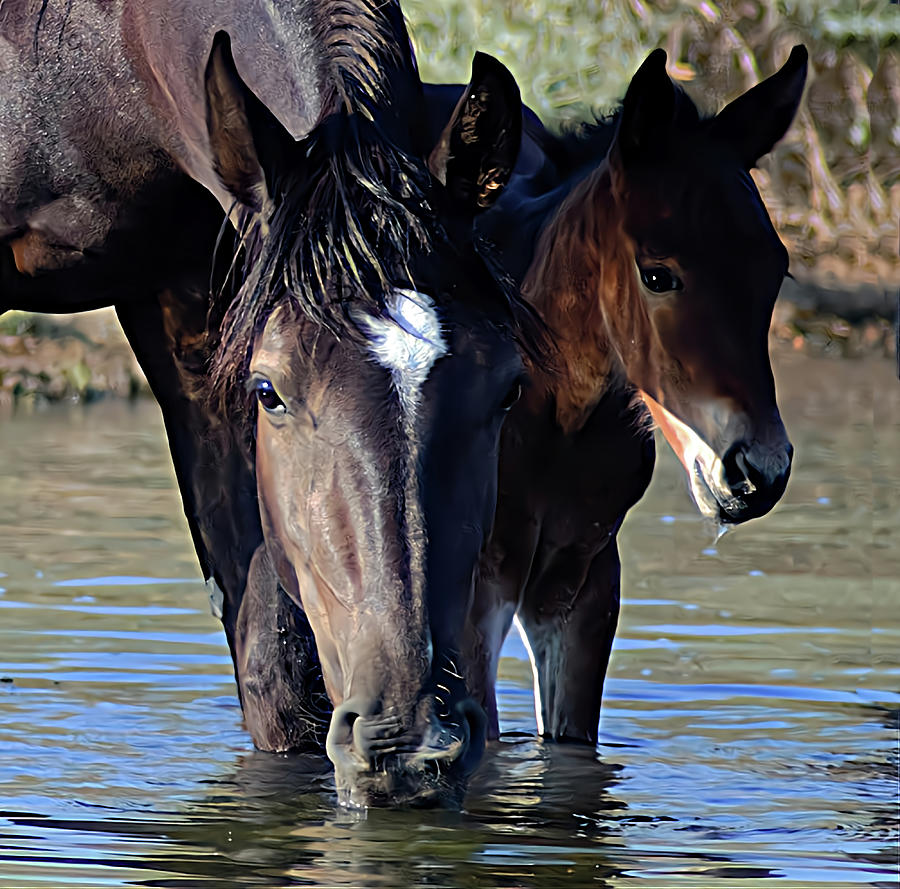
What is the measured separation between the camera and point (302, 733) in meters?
5.23

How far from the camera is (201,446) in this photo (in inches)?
217

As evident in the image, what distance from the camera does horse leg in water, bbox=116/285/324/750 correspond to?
545 cm

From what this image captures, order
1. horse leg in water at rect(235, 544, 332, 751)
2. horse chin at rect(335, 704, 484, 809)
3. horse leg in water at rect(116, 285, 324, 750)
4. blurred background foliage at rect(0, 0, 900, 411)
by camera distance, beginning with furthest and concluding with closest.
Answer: blurred background foliage at rect(0, 0, 900, 411) → horse leg in water at rect(116, 285, 324, 750) → horse leg in water at rect(235, 544, 332, 751) → horse chin at rect(335, 704, 484, 809)

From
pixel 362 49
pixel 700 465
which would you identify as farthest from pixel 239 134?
pixel 700 465

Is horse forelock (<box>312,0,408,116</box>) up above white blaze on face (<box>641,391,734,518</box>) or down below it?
above

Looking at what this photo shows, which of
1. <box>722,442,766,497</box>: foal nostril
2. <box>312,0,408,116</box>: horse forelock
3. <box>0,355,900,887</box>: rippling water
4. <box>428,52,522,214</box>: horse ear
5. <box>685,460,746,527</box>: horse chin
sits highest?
<box>312,0,408,116</box>: horse forelock

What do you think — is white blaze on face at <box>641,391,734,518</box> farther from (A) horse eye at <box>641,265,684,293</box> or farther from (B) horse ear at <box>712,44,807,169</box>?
(B) horse ear at <box>712,44,807,169</box>

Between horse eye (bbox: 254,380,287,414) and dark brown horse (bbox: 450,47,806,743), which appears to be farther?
dark brown horse (bbox: 450,47,806,743)

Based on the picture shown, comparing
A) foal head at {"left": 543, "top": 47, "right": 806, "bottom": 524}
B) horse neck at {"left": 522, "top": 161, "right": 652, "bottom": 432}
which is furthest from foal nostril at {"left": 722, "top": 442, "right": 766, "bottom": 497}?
horse neck at {"left": 522, "top": 161, "right": 652, "bottom": 432}

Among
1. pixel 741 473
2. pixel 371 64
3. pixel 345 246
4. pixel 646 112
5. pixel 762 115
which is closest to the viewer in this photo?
pixel 345 246

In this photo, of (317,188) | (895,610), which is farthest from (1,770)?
(895,610)

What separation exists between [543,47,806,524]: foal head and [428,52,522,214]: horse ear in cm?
102

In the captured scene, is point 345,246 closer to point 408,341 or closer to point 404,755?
point 408,341

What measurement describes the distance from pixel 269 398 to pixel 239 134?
0.56m
